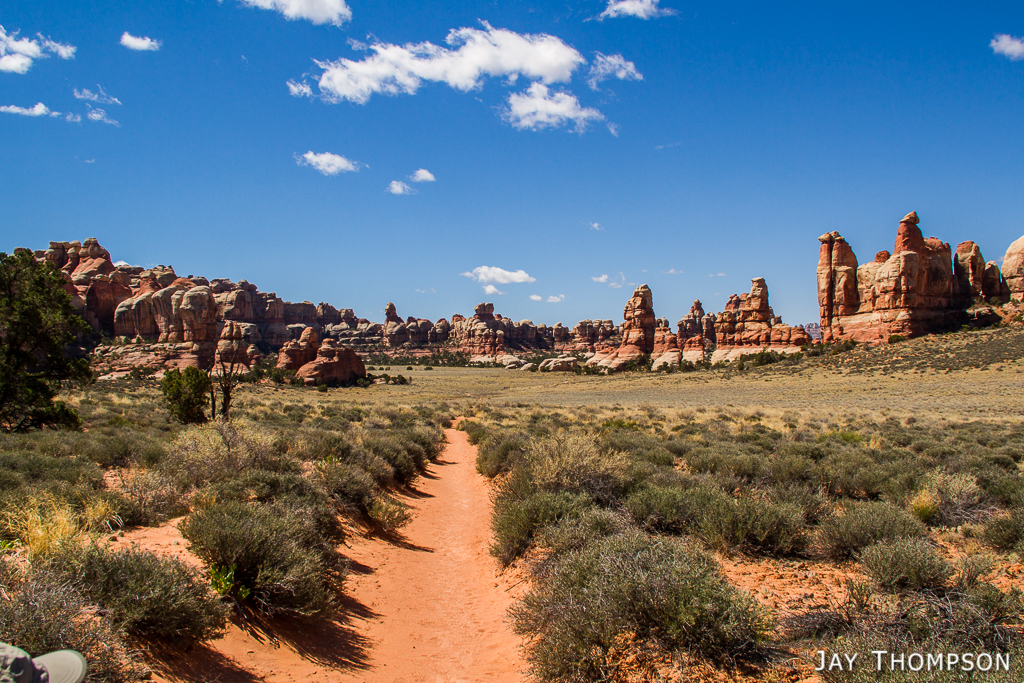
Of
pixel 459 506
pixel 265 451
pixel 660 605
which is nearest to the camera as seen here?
pixel 660 605

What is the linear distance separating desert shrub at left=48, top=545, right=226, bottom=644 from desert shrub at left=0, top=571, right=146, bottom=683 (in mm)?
214

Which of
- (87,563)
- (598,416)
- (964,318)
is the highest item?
(964,318)

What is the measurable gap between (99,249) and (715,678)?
10414 cm

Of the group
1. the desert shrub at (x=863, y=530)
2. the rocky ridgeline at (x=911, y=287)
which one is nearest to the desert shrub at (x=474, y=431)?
the desert shrub at (x=863, y=530)

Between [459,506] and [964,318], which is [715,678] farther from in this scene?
[964,318]

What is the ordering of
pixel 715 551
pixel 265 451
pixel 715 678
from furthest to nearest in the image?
1. pixel 265 451
2. pixel 715 551
3. pixel 715 678

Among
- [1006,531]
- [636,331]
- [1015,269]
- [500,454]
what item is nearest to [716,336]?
[636,331]

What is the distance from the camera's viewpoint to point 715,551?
21.3 feet

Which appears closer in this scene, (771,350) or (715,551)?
(715,551)

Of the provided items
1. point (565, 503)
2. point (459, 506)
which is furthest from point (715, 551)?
point (459, 506)

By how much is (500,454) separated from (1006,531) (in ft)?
33.0

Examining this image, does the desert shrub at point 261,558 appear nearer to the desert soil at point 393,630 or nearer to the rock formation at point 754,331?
the desert soil at point 393,630

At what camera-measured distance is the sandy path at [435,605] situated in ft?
16.5

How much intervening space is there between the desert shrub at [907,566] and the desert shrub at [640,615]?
1.55m
